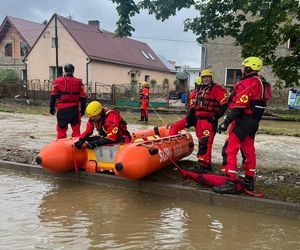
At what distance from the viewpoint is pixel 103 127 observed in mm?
6684

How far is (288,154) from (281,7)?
4.41 metres

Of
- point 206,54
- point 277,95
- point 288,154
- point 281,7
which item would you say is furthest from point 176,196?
point 206,54

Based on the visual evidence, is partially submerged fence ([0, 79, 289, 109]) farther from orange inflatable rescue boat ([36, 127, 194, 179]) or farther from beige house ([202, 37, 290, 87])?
orange inflatable rescue boat ([36, 127, 194, 179])

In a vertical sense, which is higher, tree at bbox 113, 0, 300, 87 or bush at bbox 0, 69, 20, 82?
tree at bbox 113, 0, 300, 87

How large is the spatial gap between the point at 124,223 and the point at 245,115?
2282mm

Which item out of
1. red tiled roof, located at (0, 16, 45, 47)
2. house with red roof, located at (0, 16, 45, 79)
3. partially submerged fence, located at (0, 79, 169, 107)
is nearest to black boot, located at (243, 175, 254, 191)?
partially submerged fence, located at (0, 79, 169, 107)

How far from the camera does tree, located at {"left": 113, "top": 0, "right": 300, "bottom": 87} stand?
664 cm

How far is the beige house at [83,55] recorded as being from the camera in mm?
31359

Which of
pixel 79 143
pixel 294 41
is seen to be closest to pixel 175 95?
pixel 294 41

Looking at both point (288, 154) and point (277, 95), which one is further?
point (277, 95)

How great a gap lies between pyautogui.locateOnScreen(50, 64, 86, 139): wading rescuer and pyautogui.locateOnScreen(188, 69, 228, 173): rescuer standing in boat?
270 centimetres

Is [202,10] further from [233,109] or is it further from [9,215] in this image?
[9,215]

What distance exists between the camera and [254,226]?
491 centimetres

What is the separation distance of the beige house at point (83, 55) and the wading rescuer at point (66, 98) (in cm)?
2097
